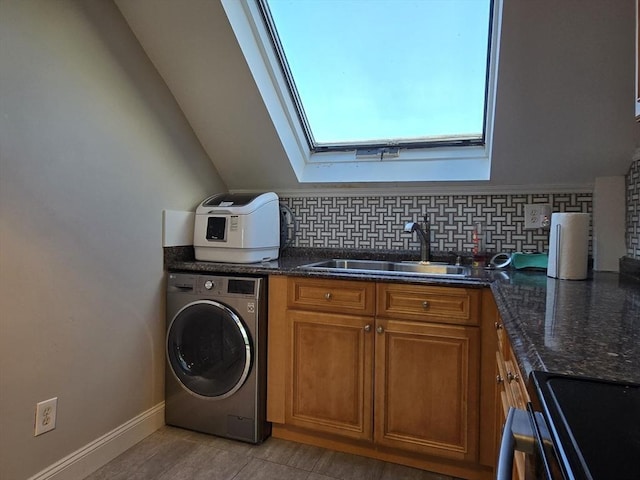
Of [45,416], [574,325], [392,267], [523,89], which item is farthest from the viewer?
[392,267]

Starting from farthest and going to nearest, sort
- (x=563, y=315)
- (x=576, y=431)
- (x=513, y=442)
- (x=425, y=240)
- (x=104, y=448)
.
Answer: (x=425, y=240) → (x=104, y=448) → (x=563, y=315) → (x=513, y=442) → (x=576, y=431)

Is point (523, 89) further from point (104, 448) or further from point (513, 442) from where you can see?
point (104, 448)

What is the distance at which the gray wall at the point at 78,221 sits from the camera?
1.50 m

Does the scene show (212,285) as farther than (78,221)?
Yes

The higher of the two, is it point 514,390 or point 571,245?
point 571,245

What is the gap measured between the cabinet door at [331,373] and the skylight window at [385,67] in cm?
116

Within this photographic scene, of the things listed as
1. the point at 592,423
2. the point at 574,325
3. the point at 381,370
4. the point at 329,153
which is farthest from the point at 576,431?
the point at 329,153

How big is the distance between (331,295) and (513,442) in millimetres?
1406

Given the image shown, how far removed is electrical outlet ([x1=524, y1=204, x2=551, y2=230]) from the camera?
86.7 inches

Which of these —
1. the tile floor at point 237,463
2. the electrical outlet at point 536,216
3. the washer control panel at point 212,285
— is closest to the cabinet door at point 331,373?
the tile floor at point 237,463

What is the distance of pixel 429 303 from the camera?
1813mm

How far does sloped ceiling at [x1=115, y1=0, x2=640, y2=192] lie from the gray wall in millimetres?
175

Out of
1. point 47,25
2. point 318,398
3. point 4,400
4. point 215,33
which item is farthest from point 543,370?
point 47,25

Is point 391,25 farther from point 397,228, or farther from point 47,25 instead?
point 47,25
